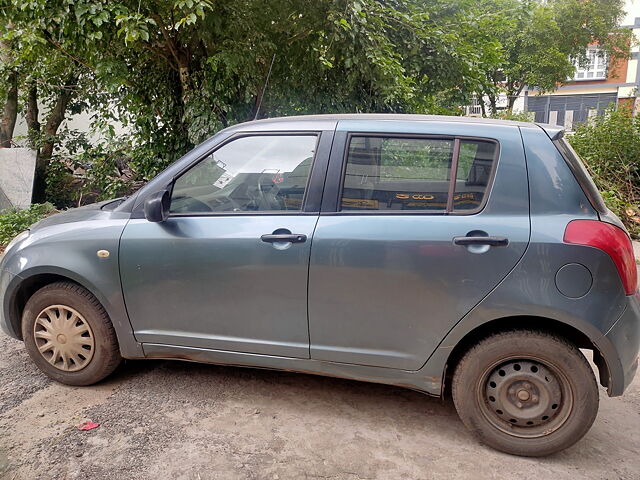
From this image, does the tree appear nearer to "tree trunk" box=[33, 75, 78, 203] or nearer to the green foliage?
"tree trunk" box=[33, 75, 78, 203]

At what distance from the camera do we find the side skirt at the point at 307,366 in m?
2.79

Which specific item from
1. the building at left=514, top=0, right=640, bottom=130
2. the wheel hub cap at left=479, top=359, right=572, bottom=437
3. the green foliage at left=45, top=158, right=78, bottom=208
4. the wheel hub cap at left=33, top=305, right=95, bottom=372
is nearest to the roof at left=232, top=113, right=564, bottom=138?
the wheel hub cap at left=479, top=359, right=572, bottom=437

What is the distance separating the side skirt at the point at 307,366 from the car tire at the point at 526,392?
196 millimetres

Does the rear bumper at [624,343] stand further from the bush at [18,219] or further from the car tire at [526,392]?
the bush at [18,219]

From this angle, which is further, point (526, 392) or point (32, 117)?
point (32, 117)

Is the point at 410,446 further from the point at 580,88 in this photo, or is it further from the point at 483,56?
the point at 580,88

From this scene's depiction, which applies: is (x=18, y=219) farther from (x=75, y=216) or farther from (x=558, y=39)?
(x=558, y=39)

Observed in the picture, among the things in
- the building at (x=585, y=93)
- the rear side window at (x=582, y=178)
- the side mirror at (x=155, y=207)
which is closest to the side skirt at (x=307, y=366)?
the side mirror at (x=155, y=207)

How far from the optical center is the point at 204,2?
4.94m

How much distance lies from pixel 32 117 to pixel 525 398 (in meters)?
10.5

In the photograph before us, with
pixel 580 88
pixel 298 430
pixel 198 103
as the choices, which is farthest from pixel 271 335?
pixel 580 88

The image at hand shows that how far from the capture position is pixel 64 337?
3.29 m

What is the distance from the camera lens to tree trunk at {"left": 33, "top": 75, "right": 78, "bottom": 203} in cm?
943

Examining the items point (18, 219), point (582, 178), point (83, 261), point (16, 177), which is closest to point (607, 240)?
point (582, 178)
